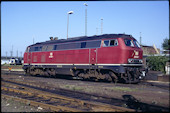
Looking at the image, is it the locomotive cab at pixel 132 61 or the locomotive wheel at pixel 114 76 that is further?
the locomotive wheel at pixel 114 76

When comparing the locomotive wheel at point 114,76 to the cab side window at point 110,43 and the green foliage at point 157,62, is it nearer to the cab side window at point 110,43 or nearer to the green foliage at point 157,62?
the cab side window at point 110,43

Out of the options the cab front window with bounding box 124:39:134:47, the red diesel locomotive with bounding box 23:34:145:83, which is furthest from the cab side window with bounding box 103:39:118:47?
the cab front window with bounding box 124:39:134:47

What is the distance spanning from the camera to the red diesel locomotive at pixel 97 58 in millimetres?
14461

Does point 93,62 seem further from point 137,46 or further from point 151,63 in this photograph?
point 151,63

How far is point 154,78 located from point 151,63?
4199mm

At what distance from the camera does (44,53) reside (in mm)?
21344

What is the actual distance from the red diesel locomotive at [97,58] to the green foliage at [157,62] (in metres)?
5.33

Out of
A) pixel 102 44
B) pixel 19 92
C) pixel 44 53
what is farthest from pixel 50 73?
pixel 19 92

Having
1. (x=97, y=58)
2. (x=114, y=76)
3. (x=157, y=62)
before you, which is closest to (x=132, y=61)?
(x=114, y=76)

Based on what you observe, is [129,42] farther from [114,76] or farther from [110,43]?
[114,76]

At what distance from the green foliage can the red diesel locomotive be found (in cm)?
533

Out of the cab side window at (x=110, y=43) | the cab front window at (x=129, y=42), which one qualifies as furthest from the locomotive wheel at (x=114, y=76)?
the cab front window at (x=129, y=42)

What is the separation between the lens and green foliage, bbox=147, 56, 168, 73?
1990cm

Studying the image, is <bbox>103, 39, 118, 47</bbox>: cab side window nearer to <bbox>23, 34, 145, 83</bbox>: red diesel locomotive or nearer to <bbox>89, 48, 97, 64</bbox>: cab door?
<bbox>23, 34, 145, 83</bbox>: red diesel locomotive
